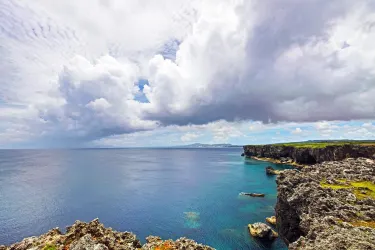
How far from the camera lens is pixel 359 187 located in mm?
43594

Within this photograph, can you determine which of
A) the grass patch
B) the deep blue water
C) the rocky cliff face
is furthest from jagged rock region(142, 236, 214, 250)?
the rocky cliff face

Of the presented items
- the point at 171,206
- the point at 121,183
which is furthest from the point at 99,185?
the point at 171,206

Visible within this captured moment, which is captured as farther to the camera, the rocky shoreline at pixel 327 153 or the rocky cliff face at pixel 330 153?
the rocky shoreline at pixel 327 153

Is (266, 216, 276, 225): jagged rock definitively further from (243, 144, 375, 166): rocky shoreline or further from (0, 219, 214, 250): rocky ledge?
(243, 144, 375, 166): rocky shoreline

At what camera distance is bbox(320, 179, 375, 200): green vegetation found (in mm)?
39656

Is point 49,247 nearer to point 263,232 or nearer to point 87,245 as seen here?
point 87,245

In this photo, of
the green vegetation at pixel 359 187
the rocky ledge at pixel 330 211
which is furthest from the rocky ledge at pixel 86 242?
the green vegetation at pixel 359 187

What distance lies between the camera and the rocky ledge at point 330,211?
2402cm

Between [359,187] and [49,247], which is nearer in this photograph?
[49,247]

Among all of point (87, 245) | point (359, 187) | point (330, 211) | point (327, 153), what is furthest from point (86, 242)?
point (327, 153)

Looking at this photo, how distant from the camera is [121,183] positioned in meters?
132

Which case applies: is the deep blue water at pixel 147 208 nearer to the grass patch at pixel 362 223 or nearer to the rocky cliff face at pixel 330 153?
the grass patch at pixel 362 223

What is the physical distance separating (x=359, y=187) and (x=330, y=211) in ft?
52.1

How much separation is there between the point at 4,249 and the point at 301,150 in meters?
184
